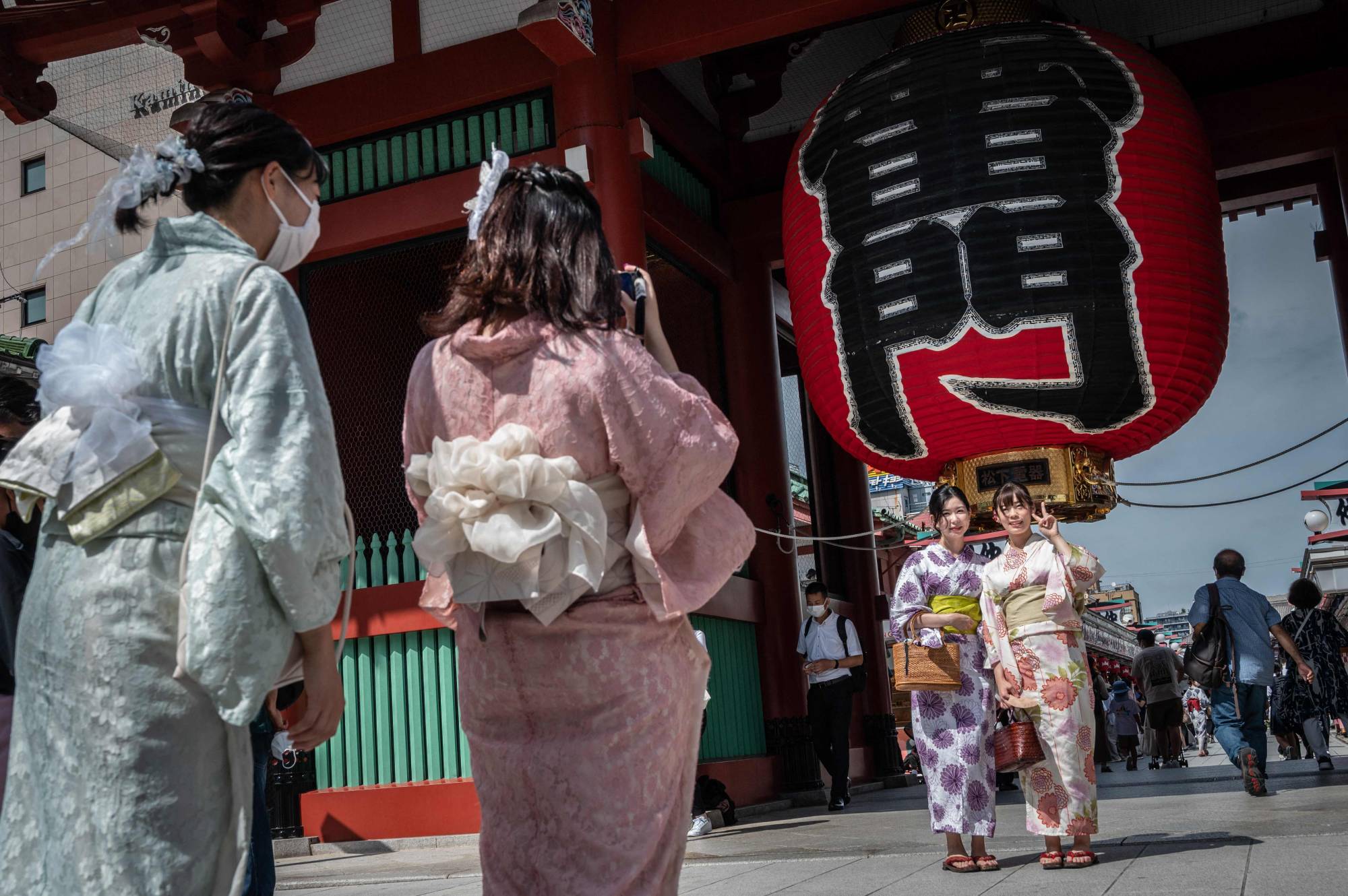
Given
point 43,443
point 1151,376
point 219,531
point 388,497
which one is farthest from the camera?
point 388,497

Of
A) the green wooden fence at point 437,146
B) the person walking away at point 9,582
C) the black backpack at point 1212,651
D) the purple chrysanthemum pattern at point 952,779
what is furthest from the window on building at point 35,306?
the purple chrysanthemum pattern at point 952,779

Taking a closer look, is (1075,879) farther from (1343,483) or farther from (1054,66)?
(1343,483)

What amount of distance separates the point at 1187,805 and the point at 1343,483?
18.0m

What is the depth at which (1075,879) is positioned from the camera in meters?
4.45

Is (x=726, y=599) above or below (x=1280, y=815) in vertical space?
above

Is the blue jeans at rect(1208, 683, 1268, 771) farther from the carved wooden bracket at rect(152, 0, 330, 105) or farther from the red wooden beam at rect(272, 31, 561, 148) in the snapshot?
the carved wooden bracket at rect(152, 0, 330, 105)

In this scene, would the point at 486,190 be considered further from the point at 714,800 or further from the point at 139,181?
the point at 714,800

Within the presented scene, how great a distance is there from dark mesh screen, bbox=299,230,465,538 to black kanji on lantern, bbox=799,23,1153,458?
2953 mm

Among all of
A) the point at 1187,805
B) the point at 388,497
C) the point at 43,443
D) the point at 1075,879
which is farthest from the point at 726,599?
the point at 43,443

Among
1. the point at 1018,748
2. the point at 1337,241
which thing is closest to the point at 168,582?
the point at 1018,748

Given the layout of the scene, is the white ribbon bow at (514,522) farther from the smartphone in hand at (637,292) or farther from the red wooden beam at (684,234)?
the red wooden beam at (684,234)

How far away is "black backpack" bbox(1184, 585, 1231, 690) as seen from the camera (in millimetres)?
8188

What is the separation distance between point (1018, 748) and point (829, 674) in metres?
4.23

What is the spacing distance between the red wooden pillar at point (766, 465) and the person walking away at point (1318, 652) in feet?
12.7
